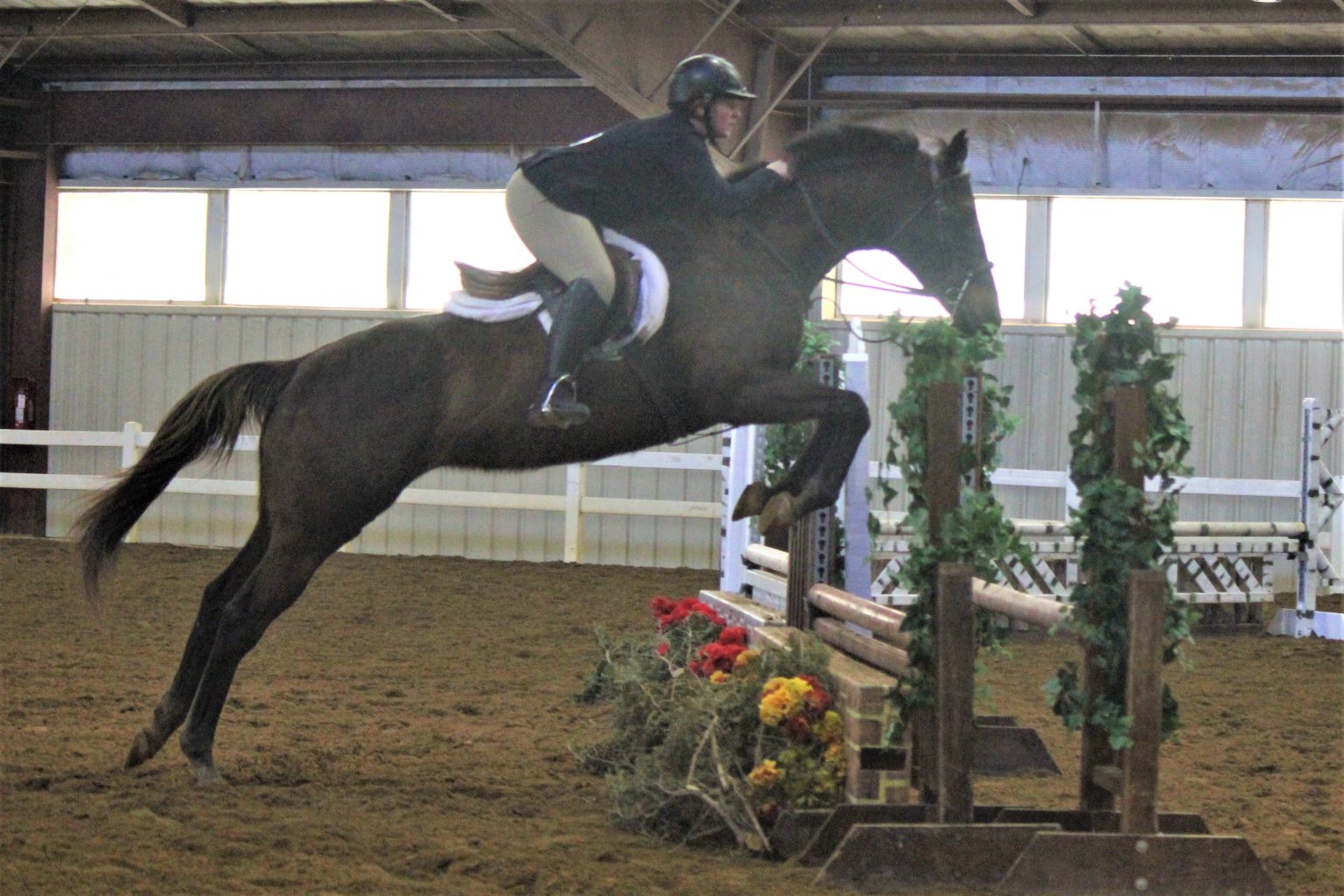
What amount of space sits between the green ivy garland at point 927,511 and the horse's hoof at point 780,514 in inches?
10.4

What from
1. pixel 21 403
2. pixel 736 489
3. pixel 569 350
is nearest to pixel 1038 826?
pixel 569 350

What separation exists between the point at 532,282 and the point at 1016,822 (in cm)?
202

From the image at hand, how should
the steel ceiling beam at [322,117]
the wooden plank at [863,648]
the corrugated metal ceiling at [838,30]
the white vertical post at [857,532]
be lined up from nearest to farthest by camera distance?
1. the wooden plank at [863,648]
2. the white vertical post at [857,532]
3. the corrugated metal ceiling at [838,30]
4. the steel ceiling beam at [322,117]

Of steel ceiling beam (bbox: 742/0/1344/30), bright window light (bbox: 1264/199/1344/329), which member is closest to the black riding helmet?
steel ceiling beam (bbox: 742/0/1344/30)

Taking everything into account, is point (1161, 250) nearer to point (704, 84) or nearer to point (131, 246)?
point (704, 84)

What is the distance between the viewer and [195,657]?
4246mm

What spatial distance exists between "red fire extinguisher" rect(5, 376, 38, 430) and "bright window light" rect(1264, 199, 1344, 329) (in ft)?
35.3

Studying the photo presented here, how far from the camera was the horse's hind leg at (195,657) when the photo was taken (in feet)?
13.5

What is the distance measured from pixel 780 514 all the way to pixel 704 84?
1202 millimetres

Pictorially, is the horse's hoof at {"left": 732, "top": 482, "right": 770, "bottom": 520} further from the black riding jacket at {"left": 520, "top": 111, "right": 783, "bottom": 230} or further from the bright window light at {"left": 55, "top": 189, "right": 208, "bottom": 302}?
the bright window light at {"left": 55, "top": 189, "right": 208, "bottom": 302}

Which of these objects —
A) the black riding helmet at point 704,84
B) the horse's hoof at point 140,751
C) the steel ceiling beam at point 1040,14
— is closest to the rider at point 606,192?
the black riding helmet at point 704,84

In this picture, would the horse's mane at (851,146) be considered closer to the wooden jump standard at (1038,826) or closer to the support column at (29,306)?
the wooden jump standard at (1038,826)

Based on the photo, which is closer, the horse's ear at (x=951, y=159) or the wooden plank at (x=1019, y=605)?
the wooden plank at (x=1019, y=605)

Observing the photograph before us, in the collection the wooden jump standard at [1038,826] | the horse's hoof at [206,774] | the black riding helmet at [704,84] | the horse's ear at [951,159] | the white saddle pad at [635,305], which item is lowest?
the horse's hoof at [206,774]
